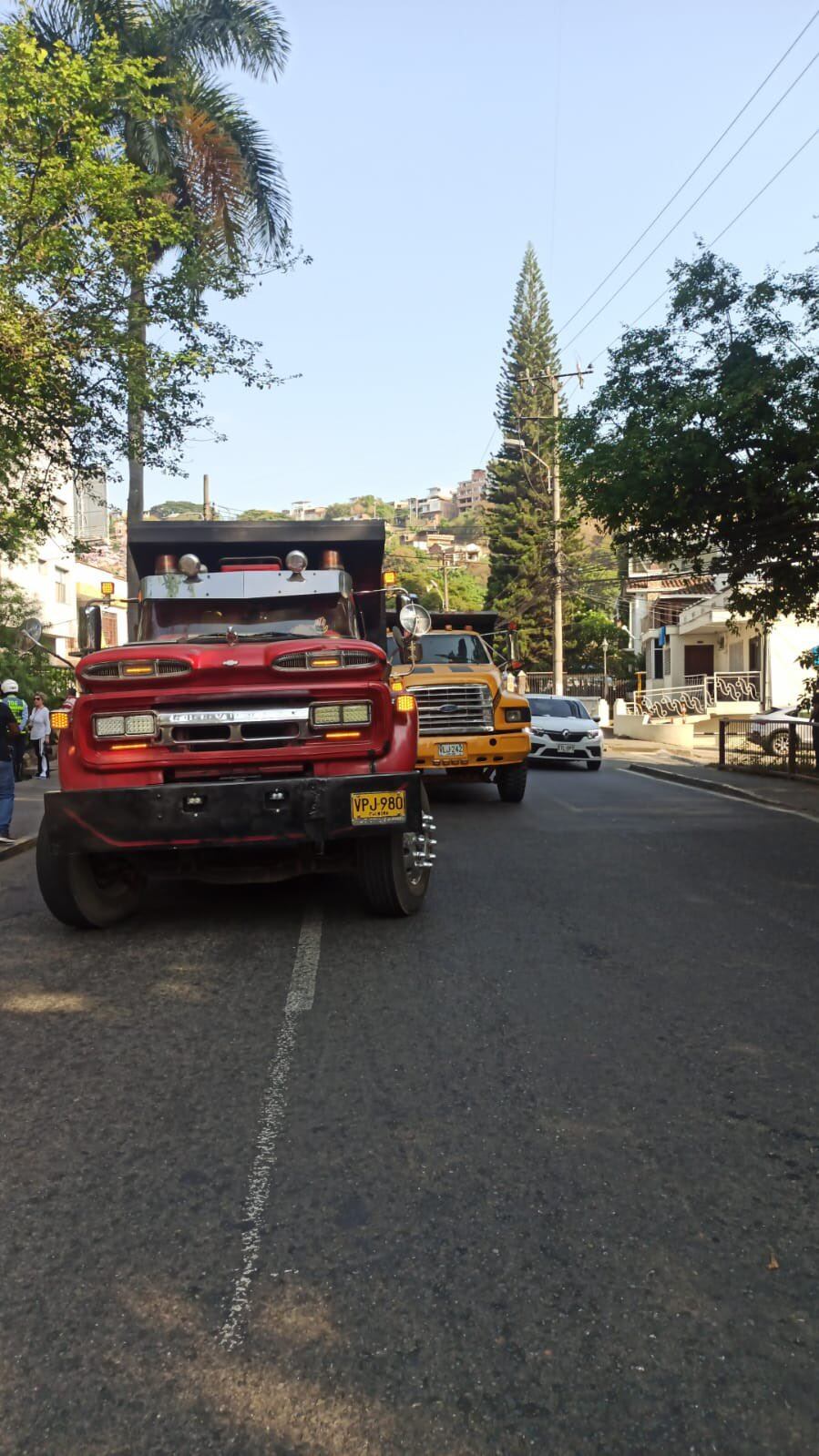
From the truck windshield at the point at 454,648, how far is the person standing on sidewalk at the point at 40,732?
10815 mm

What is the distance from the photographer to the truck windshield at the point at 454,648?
50.1ft

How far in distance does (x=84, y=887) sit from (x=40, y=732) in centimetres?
1713

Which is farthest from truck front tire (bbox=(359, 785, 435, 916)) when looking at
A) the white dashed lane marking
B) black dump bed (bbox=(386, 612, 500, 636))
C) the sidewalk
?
black dump bed (bbox=(386, 612, 500, 636))

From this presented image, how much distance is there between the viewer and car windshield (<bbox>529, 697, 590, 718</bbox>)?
23719 mm

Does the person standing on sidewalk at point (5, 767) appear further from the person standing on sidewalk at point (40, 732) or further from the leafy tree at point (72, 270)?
the person standing on sidewalk at point (40, 732)

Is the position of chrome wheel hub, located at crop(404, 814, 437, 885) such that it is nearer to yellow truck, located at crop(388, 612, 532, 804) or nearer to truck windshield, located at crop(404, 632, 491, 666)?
yellow truck, located at crop(388, 612, 532, 804)

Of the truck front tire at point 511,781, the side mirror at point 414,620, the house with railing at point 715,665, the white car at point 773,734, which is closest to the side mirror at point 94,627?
the side mirror at point 414,620

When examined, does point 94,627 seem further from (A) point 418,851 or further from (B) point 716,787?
(B) point 716,787

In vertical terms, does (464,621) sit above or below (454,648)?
above

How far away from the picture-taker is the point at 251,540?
8.88m

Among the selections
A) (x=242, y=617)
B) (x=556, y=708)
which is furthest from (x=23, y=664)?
(x=242, y=617)

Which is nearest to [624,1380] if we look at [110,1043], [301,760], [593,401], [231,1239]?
Result: [231,1239]

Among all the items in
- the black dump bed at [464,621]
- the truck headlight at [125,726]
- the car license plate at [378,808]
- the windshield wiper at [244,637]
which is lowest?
the car license plate at [378,808]

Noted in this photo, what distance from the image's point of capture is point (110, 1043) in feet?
16.1
